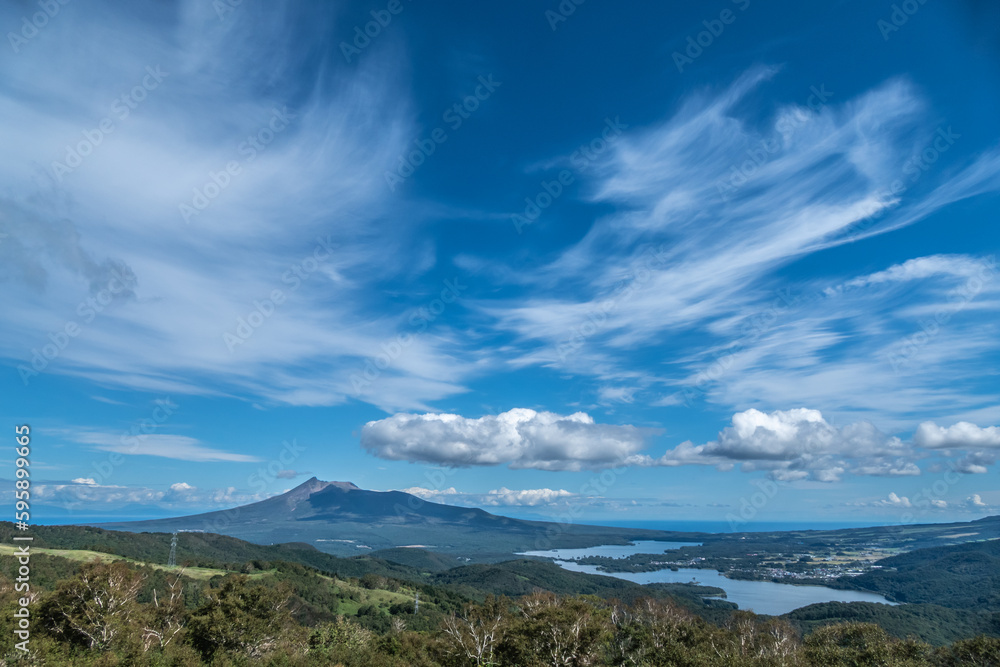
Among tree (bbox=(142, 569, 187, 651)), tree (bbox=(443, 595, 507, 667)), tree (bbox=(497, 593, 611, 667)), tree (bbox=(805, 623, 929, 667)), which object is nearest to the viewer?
tree (bbox=(497, 593, 611, 667))

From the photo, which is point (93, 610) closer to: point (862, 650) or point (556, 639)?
point (556, 639)

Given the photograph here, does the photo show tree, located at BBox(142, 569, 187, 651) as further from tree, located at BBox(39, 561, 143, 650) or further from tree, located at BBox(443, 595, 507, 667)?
tree, located at BBox(443, 595, 507, 667)

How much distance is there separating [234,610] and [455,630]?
23.0m

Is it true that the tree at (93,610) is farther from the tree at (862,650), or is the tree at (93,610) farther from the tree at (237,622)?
the tree at (862,650)

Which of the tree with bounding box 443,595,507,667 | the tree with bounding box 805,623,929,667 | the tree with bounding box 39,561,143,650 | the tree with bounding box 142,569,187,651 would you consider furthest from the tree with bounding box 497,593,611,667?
the tree with bounding box 39,561,143,650

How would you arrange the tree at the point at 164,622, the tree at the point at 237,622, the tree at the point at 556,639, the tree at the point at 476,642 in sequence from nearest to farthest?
the tree at the point at 556,639 < the tree at the point at 476,642 < the tree at the point at 164,622 < the tree at the point at 237,622

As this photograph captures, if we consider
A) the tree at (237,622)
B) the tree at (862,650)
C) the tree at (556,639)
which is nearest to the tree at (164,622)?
the tree at (237,622)

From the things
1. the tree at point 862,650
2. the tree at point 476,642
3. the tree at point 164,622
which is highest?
the tree at point 164,622

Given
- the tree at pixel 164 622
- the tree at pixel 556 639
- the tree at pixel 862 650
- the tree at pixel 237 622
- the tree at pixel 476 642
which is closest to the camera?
the tree at pixel 556 639

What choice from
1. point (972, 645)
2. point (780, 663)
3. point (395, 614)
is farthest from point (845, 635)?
point (395, 614)

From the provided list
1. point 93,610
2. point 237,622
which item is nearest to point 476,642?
point 237,622

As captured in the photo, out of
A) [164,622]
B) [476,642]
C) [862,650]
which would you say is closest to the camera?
[476,642]

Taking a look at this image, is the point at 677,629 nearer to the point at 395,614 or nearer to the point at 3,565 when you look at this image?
the point at 395,614

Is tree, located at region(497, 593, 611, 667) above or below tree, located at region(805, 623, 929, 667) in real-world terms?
above
